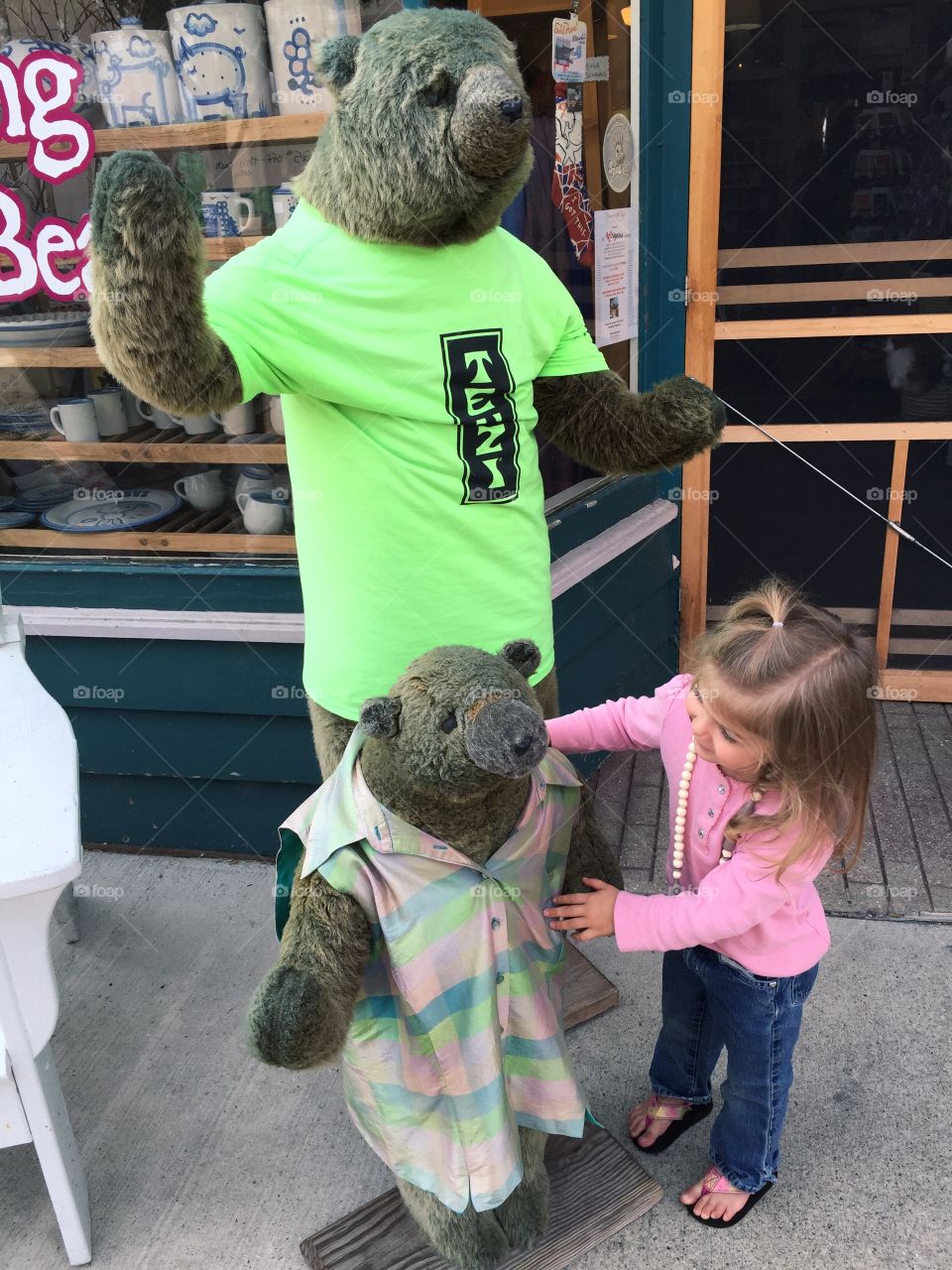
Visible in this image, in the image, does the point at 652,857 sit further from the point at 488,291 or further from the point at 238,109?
the point at 238,109

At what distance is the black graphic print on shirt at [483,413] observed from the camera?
174 centimetres

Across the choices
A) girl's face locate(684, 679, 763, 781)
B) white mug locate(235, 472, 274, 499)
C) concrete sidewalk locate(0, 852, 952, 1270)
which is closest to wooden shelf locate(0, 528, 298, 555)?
white mug locate(235, 472, 274, 499)

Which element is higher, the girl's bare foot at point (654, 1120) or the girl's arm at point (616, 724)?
the girl's arm at point (616, 724)

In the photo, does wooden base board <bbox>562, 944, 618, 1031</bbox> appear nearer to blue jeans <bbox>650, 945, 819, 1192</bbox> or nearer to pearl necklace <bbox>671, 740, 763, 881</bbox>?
blue jeans <bbox>650, 945, 819, 1192</bbox>

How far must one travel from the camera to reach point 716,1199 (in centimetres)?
195

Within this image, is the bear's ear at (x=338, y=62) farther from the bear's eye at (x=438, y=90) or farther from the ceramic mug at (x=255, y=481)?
the ceramic mug at (x=255, y=481)

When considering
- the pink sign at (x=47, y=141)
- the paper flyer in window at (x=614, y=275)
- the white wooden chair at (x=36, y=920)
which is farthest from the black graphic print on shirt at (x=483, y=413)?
the paper flyer in window at (x=614, y=275)

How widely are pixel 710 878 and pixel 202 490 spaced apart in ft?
5.92

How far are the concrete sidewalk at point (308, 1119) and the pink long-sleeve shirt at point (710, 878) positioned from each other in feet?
1.95

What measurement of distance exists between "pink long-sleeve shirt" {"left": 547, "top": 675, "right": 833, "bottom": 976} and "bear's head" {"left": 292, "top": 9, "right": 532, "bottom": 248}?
2.84ft

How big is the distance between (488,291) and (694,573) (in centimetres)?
204

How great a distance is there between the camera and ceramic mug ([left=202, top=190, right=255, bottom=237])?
8.23 feet

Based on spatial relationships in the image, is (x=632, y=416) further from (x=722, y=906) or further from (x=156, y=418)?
(x=156, y=418)

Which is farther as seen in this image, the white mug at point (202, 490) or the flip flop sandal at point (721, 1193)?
the white mug at point (202, 490)
